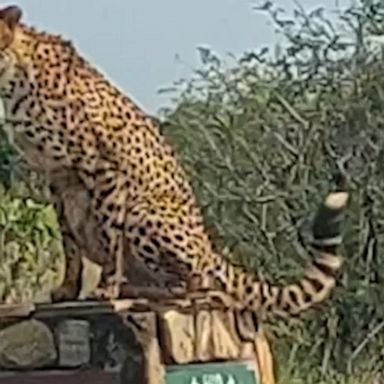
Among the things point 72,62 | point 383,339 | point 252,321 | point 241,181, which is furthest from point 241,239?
point 252,321

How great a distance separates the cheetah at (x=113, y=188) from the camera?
5.68 metres

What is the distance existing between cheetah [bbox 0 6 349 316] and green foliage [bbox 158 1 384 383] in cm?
251

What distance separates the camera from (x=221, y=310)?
5.05 metres

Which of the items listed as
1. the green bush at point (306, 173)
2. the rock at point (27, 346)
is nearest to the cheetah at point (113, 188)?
the rock at point (27, 346)

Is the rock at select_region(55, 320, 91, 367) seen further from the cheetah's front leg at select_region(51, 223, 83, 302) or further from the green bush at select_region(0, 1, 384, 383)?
the green bush at select_region(0, 1, 384, 383)

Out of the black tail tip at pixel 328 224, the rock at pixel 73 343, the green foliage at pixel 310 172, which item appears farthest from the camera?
the green foliage at pixel 310 172

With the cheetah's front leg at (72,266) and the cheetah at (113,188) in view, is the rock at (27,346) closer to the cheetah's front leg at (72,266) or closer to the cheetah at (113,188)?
the cheetah at (113,188)

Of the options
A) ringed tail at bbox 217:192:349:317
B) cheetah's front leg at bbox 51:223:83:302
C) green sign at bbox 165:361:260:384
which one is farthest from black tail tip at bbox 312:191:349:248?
cheetah's front leg at bbox 51:223:83:302

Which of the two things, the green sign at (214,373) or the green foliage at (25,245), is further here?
the green foliage at (25,245)

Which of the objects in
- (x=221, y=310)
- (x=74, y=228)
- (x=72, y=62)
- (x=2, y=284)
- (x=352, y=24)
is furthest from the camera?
(x=2, y=284)

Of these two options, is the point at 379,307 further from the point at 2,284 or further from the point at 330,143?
the point at 2,284

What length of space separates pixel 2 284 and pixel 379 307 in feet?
6.50

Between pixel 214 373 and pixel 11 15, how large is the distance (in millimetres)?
1880

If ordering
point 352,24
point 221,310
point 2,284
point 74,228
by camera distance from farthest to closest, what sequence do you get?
point 2,284 < point 352,24 < point 74,228 < point 221,310
